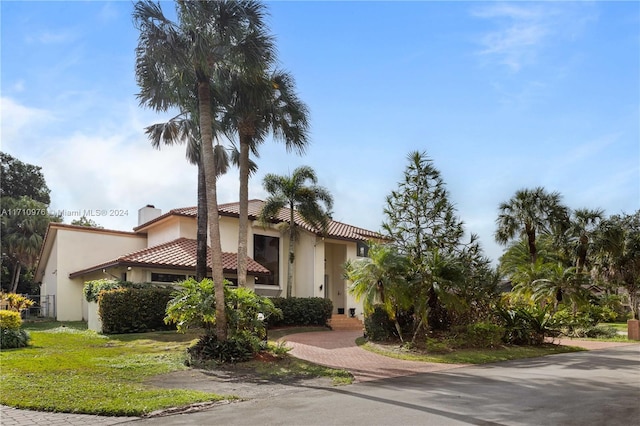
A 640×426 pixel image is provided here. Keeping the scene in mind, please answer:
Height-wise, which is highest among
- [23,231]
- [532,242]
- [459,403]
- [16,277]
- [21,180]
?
[21,180]

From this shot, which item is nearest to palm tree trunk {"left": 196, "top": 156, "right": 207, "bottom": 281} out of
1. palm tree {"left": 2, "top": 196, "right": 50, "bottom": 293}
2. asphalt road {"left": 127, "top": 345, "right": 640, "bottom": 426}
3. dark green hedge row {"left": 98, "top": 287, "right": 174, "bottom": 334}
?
dark green hedge row {"left": 98, "top": 287, "right": 174, "bottom": 334}

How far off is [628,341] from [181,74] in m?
20.2

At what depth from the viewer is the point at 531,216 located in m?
28.1

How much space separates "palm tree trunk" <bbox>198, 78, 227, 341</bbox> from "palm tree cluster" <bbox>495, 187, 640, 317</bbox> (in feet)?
52.0

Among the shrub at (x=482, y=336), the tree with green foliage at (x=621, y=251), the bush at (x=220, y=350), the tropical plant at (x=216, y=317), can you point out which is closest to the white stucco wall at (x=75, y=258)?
the tropical plant at (x=216, y=317)

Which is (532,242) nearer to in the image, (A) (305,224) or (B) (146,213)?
(A) (305,224)

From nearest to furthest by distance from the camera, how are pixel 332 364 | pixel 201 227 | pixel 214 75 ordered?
pixel 332 364 → pixel 214 75 → pixel 201 227

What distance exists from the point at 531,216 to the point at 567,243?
2993 mm

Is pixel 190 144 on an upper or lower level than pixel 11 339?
upper

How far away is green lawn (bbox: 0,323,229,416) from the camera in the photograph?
816 centimetres

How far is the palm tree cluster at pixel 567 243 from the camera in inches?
1011

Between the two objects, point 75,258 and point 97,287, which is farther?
point 75,258

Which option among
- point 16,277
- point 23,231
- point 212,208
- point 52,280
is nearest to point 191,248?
point 52,280

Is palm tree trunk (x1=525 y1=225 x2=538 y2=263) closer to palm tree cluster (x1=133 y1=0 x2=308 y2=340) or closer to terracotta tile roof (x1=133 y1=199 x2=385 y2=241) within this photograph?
terracotta tile roof (x1=133 y1=199 x2=385 y2=241)
